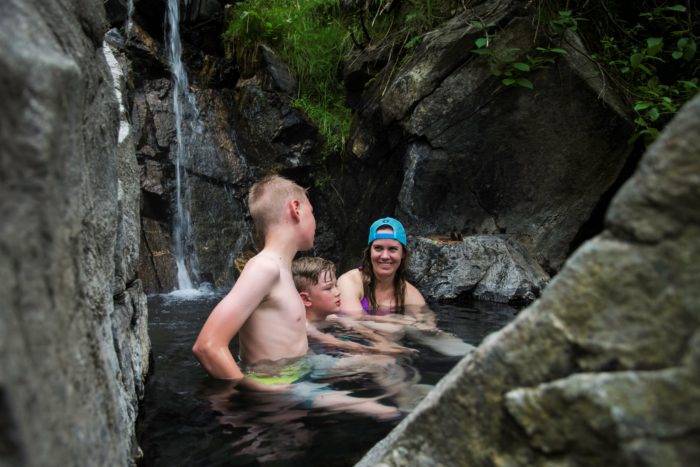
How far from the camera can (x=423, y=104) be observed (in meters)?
6.81

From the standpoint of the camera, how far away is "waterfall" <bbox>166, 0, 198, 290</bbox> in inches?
309

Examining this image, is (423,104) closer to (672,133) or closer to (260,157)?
(260,157)

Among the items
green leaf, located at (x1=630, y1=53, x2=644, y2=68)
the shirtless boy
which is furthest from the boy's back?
green leaf, located at (x1=630, y1=53, x2=644, y2=68)

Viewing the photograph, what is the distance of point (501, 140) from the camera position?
6883mm

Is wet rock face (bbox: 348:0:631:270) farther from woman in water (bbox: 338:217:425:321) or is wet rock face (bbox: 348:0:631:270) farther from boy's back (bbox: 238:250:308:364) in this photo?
boy's back (bbox: 238:250:308:364)

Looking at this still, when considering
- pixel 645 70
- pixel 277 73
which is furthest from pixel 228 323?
pixel 277 73

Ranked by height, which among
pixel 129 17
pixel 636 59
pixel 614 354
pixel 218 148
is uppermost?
pixel 129 17

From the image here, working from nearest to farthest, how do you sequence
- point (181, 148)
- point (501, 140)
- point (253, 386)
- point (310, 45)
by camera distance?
point (253, 386)
point (501, 140)
point (310, 45)
point (181, 148)

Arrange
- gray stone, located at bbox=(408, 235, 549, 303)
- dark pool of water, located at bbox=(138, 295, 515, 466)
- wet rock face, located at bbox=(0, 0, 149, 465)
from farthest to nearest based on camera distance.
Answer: gray stone, located at bbox=(408, 235, 549, 303)
dark pool of water, located at bbox=(138, 295, 515, 466)
wet rock face, located at bbox=(0, 0, 149, 465)

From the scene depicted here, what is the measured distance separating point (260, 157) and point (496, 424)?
24.1 feet

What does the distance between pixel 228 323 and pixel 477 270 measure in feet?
13.4

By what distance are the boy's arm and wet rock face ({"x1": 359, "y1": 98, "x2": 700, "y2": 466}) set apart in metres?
1.60

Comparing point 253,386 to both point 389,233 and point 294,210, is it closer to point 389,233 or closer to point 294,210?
point 294,210

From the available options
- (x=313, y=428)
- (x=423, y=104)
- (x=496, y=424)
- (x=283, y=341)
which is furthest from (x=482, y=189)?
(x=496, y=424)
